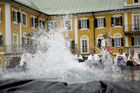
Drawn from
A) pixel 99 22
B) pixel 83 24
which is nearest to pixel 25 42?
pixel 83 24

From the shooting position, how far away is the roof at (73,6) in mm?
31894

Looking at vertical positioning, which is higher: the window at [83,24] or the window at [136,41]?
the window at [83,24]

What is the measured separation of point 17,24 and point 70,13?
10774 millimetres

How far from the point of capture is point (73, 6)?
113ft

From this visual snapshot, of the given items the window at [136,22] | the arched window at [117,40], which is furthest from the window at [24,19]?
the window at [136,22]

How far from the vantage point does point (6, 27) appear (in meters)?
22.7

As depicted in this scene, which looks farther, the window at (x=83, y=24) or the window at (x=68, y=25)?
the window at (x=68, y=25)

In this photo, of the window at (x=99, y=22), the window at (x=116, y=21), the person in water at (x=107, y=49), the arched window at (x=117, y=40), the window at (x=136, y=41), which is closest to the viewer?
the person in water at (x=107, y=49)

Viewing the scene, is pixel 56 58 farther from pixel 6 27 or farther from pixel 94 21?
pixel 94 21

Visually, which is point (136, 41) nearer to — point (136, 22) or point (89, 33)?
point (136, 22)

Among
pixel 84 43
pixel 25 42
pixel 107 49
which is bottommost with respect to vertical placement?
pixel 107 49

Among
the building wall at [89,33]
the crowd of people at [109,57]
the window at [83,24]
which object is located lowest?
the crowd of people at [109,57]

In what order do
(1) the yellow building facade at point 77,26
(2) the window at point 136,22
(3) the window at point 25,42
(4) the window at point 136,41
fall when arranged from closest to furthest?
(1) the yellow building facade at point 77,26
(3) the window at point 25,42
(2) the window at point 136,22
(4) the window at point 136,41

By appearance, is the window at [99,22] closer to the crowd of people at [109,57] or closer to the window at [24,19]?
the window at [24,19]
